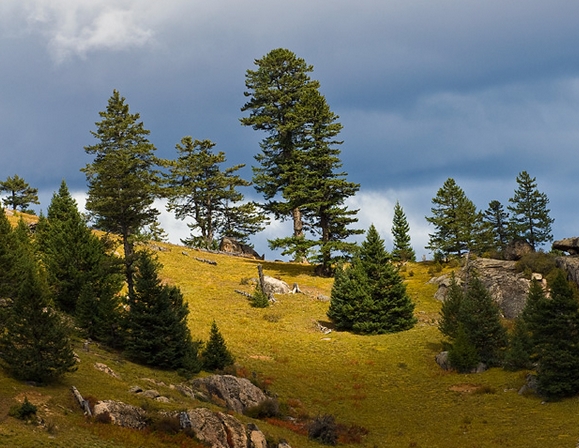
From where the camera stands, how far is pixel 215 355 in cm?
3659

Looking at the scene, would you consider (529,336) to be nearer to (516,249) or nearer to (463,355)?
(463,355)

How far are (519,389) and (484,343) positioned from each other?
6.30 meters

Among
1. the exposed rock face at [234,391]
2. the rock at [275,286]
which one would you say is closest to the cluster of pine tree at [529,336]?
the exposed rock face at [234,391]

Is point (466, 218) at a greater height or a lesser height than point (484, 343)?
greater

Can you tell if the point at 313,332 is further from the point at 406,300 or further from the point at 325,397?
the point at 325,397

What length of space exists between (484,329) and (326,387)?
13.4 meters

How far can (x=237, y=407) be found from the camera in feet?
98.3

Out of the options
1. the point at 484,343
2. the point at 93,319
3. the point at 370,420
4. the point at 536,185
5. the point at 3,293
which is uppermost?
the point at 536,185

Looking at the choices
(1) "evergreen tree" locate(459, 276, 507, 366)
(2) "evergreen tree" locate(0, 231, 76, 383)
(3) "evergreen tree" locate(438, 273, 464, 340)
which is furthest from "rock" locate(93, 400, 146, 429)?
(3) "evergreen tree" locate(438, 273, 464, 340)

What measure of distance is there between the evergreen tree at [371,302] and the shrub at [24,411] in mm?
33603

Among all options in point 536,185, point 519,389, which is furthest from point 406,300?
point 536,185

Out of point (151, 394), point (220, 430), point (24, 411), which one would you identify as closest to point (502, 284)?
point (220, 430)

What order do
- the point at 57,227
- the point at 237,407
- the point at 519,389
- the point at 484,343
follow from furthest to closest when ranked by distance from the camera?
the point at 57,227, the point at 484,343, the point at 519,389, the point at 237,407

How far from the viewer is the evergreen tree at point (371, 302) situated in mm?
50594
